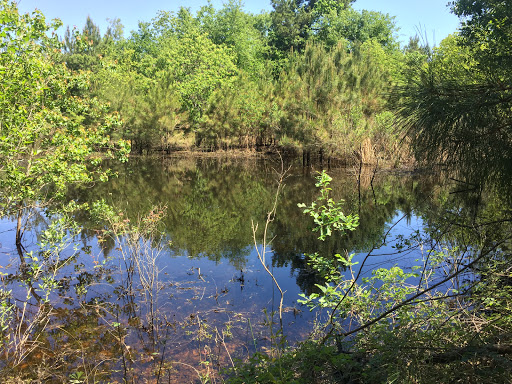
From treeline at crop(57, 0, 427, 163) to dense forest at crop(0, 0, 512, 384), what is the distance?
17 centimetres

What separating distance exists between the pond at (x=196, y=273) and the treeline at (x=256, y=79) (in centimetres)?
290

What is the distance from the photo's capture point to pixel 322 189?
421 centimetres

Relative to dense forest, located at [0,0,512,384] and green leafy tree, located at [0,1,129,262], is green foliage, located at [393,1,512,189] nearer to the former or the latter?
dense forest, located at [0,0,512,384]

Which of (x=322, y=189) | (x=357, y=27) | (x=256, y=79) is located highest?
(x=357, y=27)

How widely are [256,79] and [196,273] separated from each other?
33.9m

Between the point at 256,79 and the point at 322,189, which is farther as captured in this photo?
the point at 256,79

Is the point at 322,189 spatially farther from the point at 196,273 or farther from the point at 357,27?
the point at 357,27

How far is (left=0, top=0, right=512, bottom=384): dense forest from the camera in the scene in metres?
3.26

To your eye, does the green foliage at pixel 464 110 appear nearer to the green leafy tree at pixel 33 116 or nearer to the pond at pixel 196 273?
the pond at pixel 196 273

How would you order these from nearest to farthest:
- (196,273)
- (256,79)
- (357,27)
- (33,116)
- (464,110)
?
(464,110)
(33,116)
(196,273)
(256,79)
(357,27)

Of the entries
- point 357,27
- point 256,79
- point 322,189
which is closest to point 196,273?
point 322,189

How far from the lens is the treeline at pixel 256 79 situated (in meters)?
22.5

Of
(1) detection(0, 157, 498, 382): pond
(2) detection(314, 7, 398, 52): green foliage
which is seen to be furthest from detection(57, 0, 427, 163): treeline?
(1) detection(0, 157, 498, 382): pond

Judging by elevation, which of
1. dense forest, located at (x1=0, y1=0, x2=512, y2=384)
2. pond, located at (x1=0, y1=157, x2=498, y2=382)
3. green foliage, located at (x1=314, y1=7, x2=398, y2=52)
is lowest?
pond, located at (x1=0, y1=157, x2=498, y2=382)
